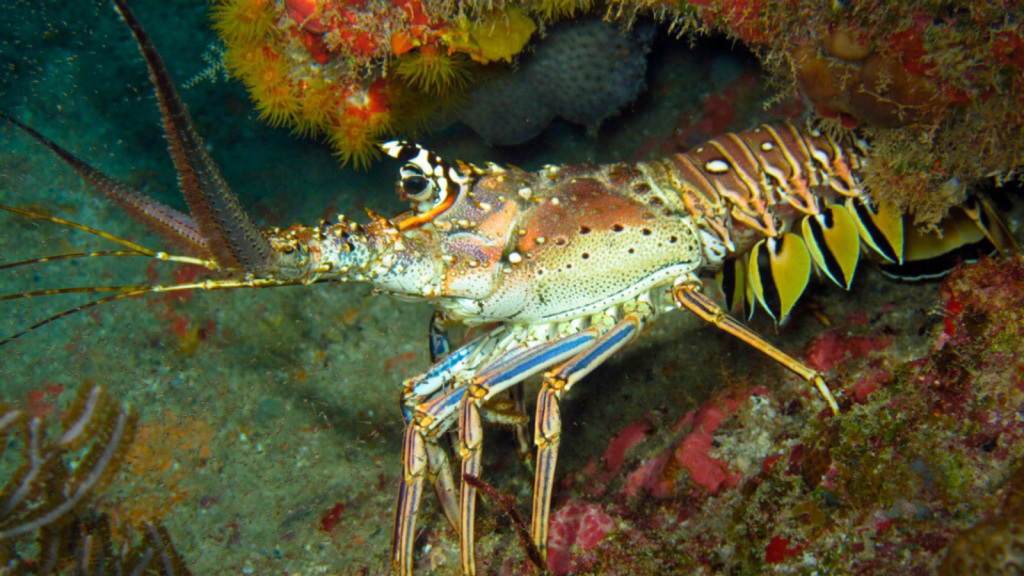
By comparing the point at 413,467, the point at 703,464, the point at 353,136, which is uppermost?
the point at 353,136

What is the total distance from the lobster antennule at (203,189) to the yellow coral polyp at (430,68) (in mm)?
1639

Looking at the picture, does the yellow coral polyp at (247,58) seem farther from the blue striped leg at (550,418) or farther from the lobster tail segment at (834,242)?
the lobster tail segment at (834,242)

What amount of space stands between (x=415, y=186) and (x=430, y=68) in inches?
37.0

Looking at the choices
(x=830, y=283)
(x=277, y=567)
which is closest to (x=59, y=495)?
(x=277, y=567)

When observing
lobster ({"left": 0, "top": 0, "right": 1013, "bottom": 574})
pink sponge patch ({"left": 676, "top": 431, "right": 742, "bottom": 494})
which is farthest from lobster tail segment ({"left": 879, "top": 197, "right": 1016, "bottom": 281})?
pink sponge patch ({"left": 676, "top": 431, "right": 742, "bottom": 494})

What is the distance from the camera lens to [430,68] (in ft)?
10.5

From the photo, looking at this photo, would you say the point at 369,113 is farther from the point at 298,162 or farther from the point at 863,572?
the point at 863,572

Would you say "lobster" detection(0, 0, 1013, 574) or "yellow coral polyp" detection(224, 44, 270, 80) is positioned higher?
"yellow coral polyp" detection(224, 44, 270, 80)

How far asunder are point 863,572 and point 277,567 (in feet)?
10.4

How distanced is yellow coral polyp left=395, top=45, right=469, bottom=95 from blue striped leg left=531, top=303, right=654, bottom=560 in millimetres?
1933

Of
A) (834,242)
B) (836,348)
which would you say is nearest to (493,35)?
(834,242)

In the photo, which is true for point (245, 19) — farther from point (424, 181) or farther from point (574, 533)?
point (574, 533)

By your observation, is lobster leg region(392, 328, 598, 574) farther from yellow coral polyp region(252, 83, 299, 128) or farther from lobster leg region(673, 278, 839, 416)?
yellow coral polyp region(252, 83, 299, 128)

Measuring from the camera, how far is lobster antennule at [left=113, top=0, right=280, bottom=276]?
54.1 inches
